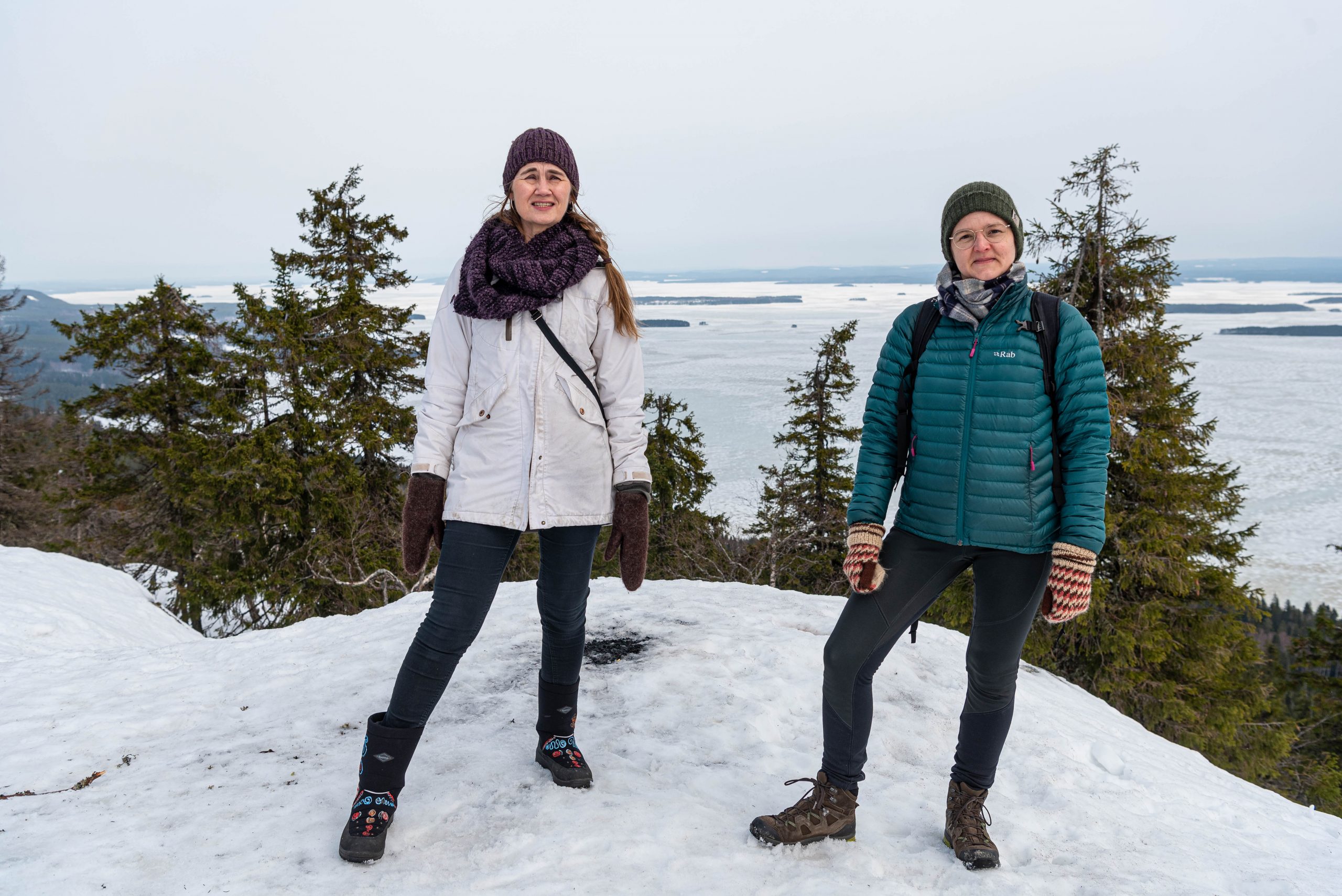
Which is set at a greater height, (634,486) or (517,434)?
(517,434)

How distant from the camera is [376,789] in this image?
2381 millimetres

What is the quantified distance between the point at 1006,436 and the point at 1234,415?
7973cm

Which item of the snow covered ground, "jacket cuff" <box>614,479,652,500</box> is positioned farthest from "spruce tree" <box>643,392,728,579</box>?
"jacket cuff" <box>614,479,652,500</box>

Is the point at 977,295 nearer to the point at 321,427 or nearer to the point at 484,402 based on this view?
the point at 484,402

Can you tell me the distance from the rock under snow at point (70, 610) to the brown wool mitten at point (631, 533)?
14.0 feet

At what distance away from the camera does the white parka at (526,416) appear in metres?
2.39

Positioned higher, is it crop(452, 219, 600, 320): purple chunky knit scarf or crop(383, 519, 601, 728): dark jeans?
crop(452, 219, 600, 320): purple chunky knit scarf

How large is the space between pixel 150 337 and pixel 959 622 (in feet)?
59.4

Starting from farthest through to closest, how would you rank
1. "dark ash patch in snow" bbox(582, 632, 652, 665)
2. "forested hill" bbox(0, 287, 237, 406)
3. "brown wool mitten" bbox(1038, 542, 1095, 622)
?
"forested hill" bbox(0, 287, 237, 406), "dark ash patch in snow" bbox(582, 632, 652, 665), "brown wool mitten" bbox(1038, 542, 1095, 622)

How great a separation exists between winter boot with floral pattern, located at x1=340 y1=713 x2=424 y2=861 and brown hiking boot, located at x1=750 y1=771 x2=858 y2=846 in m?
1.25

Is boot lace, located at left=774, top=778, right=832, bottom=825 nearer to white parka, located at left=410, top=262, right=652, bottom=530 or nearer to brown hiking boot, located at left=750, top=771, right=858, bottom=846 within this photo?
brown hiking boot, located at left=750, top=771, right=858, bottom=846

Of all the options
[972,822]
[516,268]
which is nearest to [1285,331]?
[972,822]

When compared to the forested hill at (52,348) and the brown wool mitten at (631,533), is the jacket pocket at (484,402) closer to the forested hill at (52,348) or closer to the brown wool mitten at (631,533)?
the brown wool mitten at (631,533)

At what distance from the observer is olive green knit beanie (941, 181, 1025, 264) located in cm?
239
